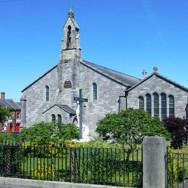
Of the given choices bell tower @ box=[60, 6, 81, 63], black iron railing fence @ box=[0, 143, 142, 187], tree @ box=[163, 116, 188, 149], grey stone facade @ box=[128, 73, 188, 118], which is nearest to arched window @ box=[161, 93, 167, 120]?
grey stone facade @ box=[128, 73, 188, 118]

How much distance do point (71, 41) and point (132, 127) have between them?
24591mm

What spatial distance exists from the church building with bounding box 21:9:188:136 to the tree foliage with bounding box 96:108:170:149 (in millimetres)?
15398

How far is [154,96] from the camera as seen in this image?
105ft

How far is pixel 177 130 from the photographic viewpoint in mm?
27234

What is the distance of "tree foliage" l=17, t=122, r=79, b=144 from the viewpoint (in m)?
A: 15.2

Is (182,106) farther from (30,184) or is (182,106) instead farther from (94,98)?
(30,184)

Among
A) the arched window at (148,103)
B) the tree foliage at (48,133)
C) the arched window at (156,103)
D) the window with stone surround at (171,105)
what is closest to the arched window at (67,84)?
the arched window at (148,103)

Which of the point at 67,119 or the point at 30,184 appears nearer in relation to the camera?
the point at 30,184

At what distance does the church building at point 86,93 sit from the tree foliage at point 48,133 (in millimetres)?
13925

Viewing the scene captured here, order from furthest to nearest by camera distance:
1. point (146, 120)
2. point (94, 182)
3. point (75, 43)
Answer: point (75, 43)
point (146, 120)
point (94, 182)

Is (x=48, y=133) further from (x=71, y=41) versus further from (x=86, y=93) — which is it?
(x=71, y=41)

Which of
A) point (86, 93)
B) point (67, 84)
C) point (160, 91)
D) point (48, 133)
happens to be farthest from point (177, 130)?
point (67, 84)

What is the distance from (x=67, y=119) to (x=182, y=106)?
42.0 feet

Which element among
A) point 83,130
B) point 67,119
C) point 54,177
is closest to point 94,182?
point 54,177
